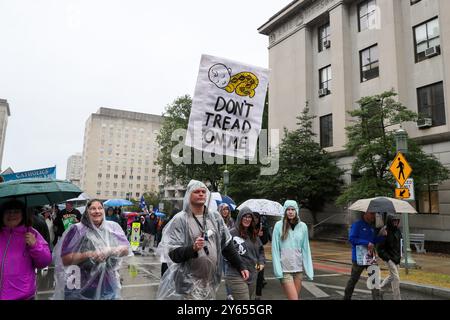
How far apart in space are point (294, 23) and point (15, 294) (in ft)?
95.3

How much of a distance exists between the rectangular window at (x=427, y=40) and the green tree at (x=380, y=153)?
4.08 meters

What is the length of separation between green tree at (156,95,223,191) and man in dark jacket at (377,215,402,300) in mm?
33783

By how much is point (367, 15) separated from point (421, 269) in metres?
17.2

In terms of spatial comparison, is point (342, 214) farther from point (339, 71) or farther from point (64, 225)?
point (64, 225)

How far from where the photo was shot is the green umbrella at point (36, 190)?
4141mm


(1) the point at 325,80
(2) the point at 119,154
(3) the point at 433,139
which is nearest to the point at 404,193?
(3) the point at 433,139

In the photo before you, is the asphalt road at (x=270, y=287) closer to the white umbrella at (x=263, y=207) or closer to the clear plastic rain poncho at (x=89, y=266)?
the white umbrella at (x=263, y=207)

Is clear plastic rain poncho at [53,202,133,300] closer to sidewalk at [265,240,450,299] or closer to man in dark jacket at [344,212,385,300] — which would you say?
man in dark jacket at [344,212,385,300]

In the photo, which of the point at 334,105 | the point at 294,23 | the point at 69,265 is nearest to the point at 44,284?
the point at 69,265

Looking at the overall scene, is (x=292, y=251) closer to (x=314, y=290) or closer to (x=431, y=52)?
(x=314, y=290)

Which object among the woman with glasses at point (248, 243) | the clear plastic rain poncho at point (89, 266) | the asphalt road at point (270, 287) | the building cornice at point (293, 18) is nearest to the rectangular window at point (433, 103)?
the building cornice at point (293, 18)

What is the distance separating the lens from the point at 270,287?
8.70 m

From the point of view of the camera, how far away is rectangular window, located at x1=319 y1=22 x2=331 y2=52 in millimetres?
26233

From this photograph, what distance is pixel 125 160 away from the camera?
128250 millimetres
